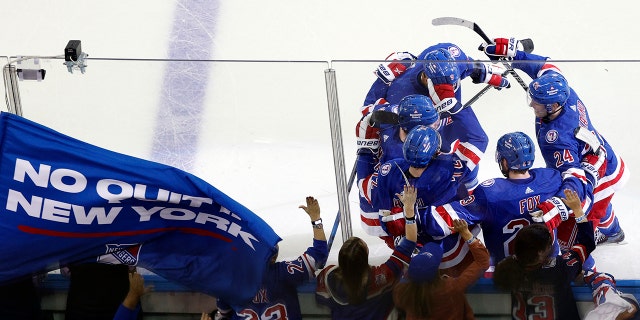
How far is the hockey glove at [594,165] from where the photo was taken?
13.3 ft

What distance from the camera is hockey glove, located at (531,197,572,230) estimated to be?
12.5ft

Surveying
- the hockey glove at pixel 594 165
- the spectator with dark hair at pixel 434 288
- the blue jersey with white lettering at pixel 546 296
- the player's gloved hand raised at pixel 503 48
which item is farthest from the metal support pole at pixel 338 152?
the player's gloved hand raised at pixel 503 48

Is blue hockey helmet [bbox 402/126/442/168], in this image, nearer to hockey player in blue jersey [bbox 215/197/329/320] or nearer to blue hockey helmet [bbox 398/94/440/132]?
blue hockey helmet [bbox 398/94/440/132]

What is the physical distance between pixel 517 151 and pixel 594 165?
41cm

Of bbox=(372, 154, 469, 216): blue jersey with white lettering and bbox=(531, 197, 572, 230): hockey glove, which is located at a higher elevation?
bbox=(372, 154, 469, 216): blue jersey with white lettering

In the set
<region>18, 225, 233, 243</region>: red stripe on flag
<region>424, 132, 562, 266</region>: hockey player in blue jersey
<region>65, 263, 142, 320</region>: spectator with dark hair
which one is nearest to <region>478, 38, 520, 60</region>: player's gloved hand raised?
<region>424, 132, 562, 266</region>: hockey player in blue jersey

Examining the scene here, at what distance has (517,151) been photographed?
12.7 ft

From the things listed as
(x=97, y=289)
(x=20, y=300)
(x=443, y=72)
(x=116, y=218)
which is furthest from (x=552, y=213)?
(x=20, y=300)

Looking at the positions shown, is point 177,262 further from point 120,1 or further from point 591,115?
point 120,1

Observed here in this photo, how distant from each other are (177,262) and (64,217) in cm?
42

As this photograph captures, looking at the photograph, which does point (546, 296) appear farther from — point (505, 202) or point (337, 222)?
point (337, 222)

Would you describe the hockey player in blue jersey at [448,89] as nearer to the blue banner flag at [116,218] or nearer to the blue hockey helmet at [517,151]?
the blue hockey helmet at [517,151]

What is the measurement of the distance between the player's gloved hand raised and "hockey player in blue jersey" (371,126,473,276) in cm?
107

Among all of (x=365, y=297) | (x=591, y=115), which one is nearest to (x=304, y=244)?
(x=365, y=297)
